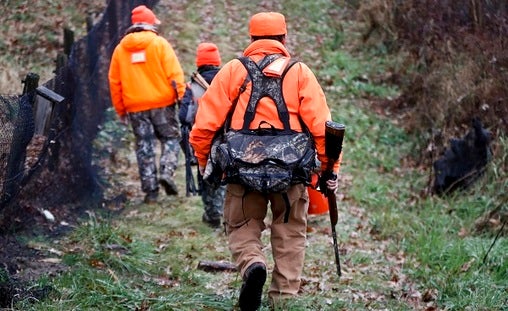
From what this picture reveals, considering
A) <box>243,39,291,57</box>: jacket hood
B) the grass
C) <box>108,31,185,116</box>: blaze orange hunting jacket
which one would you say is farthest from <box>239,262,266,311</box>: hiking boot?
<box>108,31,185,116</box>: blaze orange hunting jacket

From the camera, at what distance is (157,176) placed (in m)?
10.6

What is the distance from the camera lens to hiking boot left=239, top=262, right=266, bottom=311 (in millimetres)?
5410

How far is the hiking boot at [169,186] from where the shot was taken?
33.8 ft

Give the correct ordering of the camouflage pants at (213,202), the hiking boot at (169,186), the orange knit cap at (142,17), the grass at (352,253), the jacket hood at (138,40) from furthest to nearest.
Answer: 1. the hiking boot at (169,186)
2. the orange knit cap at (142,17)
3. the jacket hood at (138,40)
4. the camouflage pants at (213,202)
5. the grass at (352,253)

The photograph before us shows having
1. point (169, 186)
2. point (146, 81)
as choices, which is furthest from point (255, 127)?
point (169, 186)

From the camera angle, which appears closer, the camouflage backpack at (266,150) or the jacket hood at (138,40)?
the camouflage backpack at (266,150)

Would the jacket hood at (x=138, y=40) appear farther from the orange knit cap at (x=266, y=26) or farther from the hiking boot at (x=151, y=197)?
the orange knit cap at (x=266, y=26)

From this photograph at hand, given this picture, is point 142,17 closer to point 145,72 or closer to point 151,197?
point 145,72

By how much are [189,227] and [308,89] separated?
13.1 ft

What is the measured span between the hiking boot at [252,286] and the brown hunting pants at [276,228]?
281 millimetres

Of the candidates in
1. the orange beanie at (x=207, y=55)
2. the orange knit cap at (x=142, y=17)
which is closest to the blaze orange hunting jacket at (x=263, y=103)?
the orange beanie at (x=207, y=55)

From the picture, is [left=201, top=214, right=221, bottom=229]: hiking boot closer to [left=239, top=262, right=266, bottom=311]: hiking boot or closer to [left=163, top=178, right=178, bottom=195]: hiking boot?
[left=163, top=178, right=178, bottom=195]: hiking boot

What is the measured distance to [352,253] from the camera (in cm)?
866

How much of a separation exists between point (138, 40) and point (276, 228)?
447 cm
